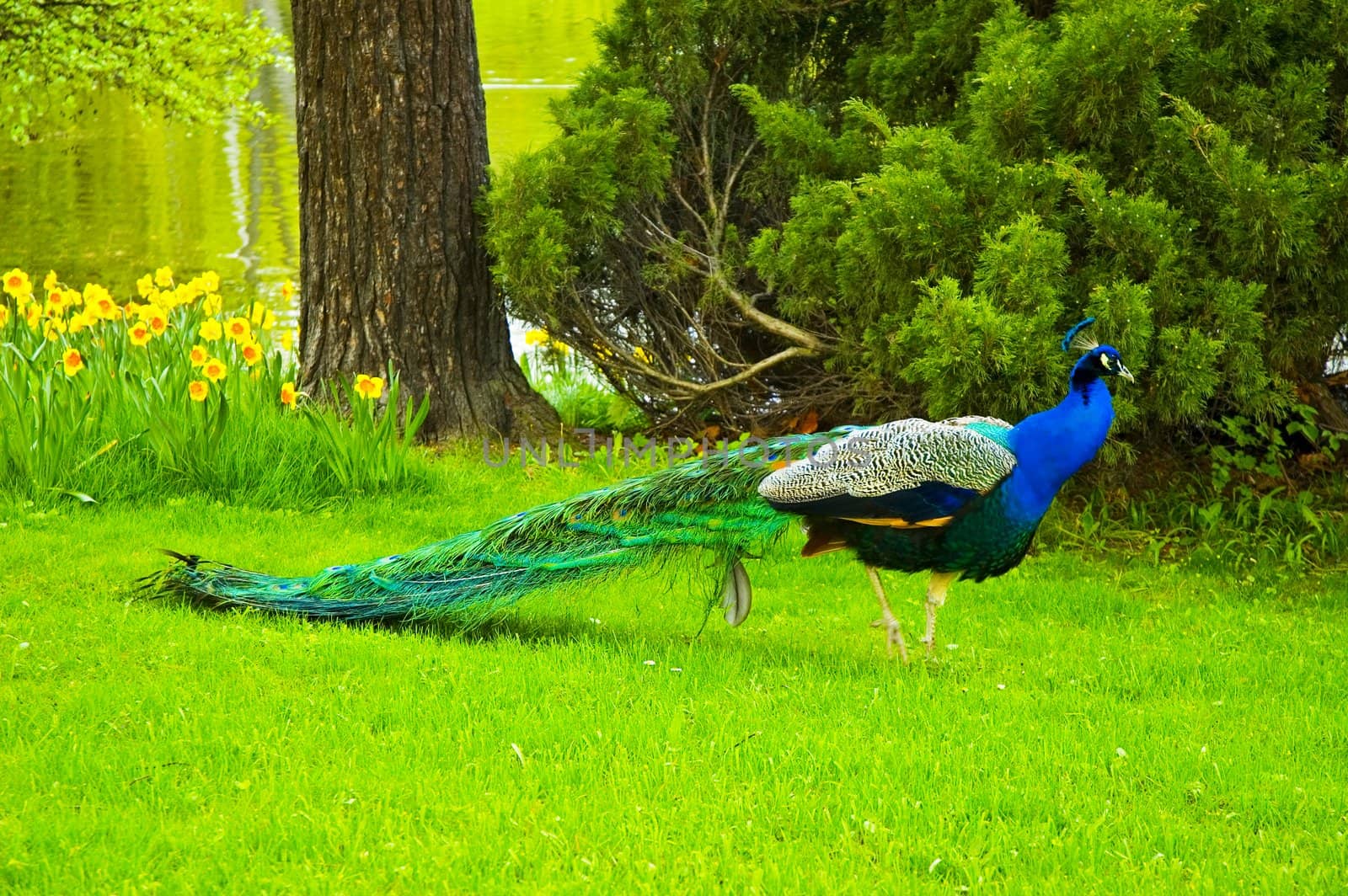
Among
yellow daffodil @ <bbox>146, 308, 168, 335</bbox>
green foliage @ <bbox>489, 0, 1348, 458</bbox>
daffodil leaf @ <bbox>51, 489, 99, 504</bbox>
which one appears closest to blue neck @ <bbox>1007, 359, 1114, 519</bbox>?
green foliage @ <bbox>489, 0, 1348, 458</bbox>

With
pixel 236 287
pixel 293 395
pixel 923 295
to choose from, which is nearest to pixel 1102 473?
pixel 923 295

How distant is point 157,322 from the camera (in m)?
7.59

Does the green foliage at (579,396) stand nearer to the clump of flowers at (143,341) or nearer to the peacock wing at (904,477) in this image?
the clump of flowers at (143,341)

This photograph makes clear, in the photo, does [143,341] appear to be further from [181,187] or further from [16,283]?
[181,187]

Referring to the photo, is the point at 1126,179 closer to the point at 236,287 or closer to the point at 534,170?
the point at 534,170

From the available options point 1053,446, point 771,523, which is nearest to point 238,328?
point 771,523

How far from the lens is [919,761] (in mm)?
4027

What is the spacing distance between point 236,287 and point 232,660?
36.1 ft

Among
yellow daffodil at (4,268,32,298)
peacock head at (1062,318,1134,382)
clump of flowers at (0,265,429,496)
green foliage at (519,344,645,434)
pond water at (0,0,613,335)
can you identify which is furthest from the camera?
pond water at (0,0,613,335)

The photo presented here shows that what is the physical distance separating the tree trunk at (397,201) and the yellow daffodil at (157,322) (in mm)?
795

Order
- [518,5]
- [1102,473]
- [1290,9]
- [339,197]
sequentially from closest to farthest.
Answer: [1290,9], [1102,473], [339,197], [518,5]

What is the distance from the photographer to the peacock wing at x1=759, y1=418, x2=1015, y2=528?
4.61 meters

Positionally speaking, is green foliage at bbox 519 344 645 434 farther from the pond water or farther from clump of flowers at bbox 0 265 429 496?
the pond water

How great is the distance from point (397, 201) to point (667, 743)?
4524 mm
